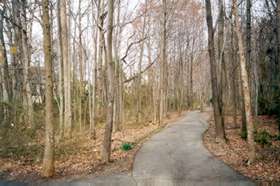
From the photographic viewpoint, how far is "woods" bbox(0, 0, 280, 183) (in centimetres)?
1055

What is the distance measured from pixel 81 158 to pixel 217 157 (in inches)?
200

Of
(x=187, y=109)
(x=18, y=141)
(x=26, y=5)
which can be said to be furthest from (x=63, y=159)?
(x=187, y=109)

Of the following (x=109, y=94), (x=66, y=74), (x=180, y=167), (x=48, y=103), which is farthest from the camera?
(x=66, y=74)

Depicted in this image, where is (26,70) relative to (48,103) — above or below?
above

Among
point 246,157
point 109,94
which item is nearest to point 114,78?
point 109,94

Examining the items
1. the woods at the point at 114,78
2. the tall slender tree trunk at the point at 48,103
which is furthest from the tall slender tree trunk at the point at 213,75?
the tall slender tree trunk at the point at 48,103

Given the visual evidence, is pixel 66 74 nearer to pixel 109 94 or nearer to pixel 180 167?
pixel 109 94

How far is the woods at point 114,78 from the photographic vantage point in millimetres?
10555

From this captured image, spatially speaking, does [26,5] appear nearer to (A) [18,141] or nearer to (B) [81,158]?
(A) [18,141]

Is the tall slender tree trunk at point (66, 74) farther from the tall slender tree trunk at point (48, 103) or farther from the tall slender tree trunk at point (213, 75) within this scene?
the tall slender tree trunk at point (48, 103)

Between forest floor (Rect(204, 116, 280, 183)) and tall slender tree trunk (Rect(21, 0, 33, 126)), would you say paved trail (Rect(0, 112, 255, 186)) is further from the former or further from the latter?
tall slender tree trunk (Rect(21, 0, 33, 126))

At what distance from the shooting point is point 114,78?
37.2 feet

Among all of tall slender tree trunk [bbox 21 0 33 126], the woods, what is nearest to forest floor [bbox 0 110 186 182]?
the woods

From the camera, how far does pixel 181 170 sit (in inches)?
364
